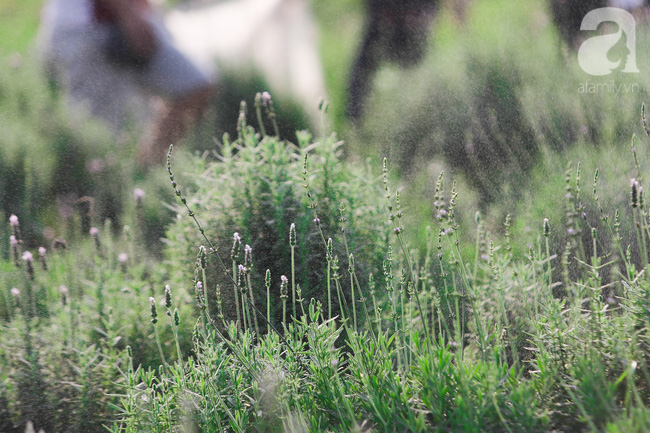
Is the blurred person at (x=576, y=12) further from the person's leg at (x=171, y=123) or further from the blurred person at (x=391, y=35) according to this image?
the person's leg at (x=171, y=123)

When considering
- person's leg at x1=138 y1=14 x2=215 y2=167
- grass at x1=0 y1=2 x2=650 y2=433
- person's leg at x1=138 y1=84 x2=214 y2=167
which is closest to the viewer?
grass at x1=0 y1=2 x2=650 y2=433

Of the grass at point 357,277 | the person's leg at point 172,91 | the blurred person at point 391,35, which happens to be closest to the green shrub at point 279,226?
the grass at point 357,277

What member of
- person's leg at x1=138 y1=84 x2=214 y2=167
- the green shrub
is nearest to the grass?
the green shrub

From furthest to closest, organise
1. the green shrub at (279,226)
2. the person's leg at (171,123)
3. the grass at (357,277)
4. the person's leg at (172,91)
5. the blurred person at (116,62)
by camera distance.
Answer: the blurred person at (116,62) < the person's leg at (172,91) < the person's leg at (171,123) < the green shrub at (279,226) < the grass at (357,277)

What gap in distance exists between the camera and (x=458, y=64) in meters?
3.99

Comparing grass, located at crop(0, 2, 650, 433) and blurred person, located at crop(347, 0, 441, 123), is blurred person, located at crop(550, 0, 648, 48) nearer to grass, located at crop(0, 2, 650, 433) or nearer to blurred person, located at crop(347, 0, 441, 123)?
grass, located at crop(0, 2, 650, 433)

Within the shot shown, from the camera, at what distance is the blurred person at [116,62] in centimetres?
451

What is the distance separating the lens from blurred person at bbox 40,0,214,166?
177 inches

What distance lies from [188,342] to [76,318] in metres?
0.48

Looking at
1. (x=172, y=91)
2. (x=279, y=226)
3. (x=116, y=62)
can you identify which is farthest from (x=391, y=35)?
(x=279, y=226)

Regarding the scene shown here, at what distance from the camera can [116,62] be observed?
186 inches

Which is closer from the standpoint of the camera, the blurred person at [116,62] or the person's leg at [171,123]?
the person's leg at [171,123]

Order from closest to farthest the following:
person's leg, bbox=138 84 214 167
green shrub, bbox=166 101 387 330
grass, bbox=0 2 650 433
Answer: grass, bbox=0 2 650 433
green shrub, bbox=166 101 387 330
person's leg, bbox=138 84 214 167

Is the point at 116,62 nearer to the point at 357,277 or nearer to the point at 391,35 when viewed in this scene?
the point at 391,35
